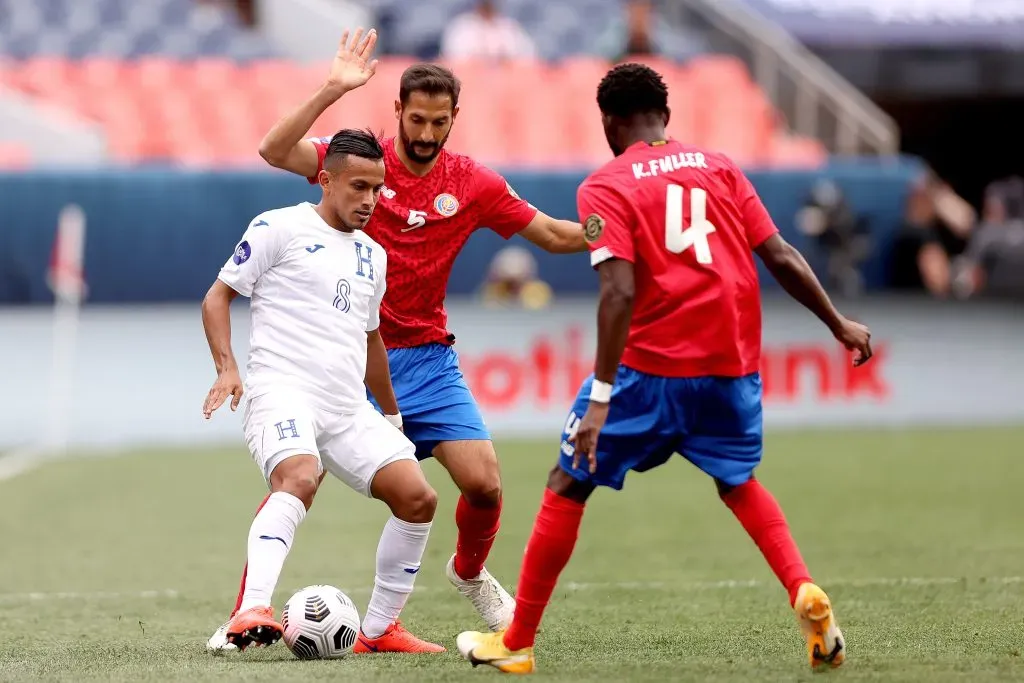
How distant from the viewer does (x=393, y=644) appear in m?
5.92

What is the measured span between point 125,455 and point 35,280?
99.9 inches

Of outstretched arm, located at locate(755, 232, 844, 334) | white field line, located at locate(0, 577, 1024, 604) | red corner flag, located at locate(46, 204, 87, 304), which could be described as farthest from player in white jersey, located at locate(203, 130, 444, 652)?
red corner flag, located at locate(46, 204, 87, 304)

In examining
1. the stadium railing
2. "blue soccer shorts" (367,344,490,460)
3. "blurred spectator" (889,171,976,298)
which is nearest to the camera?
"blue soccer shorts" (367,344,490,460)

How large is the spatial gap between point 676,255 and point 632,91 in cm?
58

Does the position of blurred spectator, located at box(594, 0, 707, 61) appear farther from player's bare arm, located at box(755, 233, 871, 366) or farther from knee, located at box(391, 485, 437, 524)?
player's bare arm, located at box(755, 233, 871, 366)

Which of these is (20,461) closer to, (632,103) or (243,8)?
(632,103)

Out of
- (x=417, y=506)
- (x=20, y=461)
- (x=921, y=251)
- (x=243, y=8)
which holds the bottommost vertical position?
(x=20, y=461)

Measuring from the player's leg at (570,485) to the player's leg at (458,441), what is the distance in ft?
2.72

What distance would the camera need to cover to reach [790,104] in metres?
19.0

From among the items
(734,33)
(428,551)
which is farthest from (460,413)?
(734,33)

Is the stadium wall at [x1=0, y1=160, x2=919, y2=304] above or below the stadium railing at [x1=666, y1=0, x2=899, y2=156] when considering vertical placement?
below

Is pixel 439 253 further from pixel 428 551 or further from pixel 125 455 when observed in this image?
pixel 125 455

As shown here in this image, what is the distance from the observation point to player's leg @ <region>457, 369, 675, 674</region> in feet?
17.1

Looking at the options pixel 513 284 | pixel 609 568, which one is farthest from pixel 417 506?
pixel 513 284
